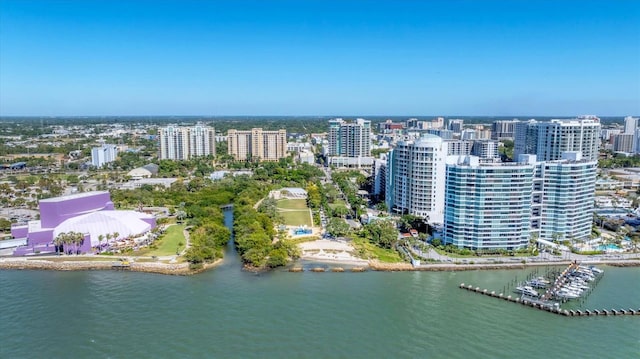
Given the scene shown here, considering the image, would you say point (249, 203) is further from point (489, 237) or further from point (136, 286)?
point (489, 237)

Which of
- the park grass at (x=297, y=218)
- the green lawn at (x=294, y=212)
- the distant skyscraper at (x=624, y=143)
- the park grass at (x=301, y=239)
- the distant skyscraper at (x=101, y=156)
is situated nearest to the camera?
the park grass at (x=301, y=239)

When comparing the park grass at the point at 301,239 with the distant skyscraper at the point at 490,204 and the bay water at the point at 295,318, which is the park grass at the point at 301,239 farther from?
the distant skyscraper at the point at 490,204

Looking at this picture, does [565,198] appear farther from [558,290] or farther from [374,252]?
[374,252]

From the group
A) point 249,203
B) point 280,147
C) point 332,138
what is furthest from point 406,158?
point 280,147

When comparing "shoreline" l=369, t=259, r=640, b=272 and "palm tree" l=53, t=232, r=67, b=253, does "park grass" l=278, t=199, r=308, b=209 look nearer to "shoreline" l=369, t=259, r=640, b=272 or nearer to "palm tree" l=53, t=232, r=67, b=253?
"shoreline" l=369, t=259, r=640, b=272

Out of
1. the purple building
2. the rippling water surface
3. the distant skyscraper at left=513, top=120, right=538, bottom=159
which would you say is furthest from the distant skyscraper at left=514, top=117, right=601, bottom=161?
the purple building

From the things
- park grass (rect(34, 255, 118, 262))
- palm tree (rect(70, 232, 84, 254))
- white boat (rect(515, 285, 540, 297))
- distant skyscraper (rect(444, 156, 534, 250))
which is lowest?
white boat (rect(515, 285, 540, 297))

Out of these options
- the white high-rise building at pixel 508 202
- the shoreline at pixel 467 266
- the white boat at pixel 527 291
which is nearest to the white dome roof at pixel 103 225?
the shoreline at pixel 467 266
